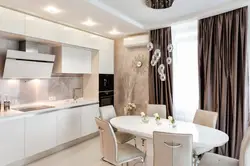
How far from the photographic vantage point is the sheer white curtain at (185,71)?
154 inches

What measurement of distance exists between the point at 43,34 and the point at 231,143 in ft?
12.6

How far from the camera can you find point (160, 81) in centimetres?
442

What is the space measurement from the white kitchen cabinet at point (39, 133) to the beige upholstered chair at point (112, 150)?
1326 millimetres

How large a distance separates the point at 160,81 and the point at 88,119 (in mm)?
1884

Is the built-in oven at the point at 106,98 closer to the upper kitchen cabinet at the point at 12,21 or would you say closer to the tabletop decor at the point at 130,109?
the tabletop decor at the point at 130,109

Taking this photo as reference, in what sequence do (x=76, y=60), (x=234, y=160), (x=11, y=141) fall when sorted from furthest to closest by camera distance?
(x=76, y=60) < (x=11, y=141) < (x=234, y=160)

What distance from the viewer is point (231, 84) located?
3.29m

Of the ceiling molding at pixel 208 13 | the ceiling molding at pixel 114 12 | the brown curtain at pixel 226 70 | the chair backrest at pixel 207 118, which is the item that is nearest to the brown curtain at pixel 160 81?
the ceiling molding at pixel 208 13

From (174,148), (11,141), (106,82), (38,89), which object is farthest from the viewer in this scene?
(106,82)

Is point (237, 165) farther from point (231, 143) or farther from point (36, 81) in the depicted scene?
point (36, 81)

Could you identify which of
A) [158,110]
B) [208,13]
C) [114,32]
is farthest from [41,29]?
[208,13]

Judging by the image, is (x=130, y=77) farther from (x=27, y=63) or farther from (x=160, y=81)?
(x=27, y=63)

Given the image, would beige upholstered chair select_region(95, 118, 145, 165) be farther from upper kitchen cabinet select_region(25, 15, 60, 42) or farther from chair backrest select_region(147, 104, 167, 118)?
upper kitchen cabinet select_region(25, 15, 60, 42)

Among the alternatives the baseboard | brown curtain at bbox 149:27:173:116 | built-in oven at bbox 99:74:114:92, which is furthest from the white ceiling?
the baseboard
